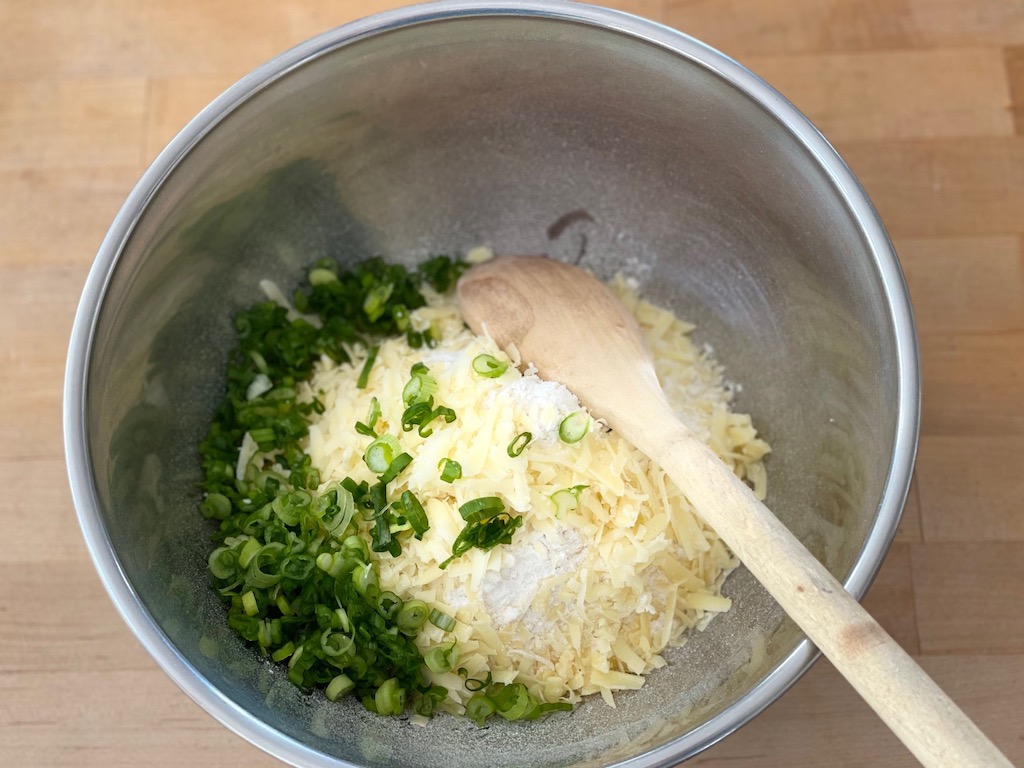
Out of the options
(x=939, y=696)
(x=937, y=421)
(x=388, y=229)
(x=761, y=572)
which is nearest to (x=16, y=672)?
(x=388, y=229)

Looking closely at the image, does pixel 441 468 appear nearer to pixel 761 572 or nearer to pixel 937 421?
pixel 761 572

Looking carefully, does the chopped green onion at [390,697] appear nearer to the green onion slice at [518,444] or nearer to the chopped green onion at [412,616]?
the chopped green onion at [412,616]

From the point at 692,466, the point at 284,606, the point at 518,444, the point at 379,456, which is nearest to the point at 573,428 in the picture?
the point at 518,444

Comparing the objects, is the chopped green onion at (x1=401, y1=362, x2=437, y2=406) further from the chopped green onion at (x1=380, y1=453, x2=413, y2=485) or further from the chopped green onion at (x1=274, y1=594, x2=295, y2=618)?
the chopped green onion at (x1=274, y1=594, x2=295, y2=618)

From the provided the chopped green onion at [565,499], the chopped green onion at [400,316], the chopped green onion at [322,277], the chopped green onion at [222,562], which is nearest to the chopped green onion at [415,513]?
the chopped green onion at [565,499]

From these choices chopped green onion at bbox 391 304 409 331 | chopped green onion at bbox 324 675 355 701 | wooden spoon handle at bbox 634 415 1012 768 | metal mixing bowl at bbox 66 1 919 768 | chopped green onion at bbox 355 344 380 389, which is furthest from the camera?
chopped green onion at bbox 391 304 409 331

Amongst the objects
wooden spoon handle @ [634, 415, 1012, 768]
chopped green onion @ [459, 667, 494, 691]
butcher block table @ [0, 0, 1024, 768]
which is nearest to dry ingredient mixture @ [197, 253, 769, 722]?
chopped green onion @ [459, 667, 494, 691]

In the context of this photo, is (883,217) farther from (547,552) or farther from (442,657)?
(442,657)
